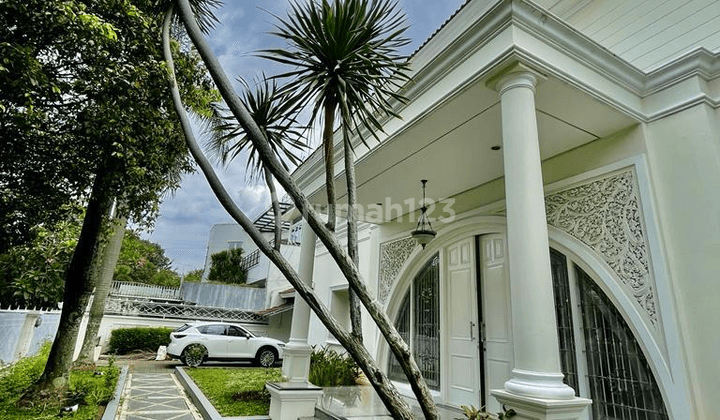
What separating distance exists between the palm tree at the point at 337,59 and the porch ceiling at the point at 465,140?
94cm

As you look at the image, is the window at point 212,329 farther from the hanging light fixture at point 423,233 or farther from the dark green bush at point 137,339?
the hanging light fixture at point 423,233

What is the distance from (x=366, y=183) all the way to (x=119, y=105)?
3090 mm

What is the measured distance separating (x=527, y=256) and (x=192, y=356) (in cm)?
919

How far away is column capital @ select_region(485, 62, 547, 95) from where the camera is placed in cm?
276

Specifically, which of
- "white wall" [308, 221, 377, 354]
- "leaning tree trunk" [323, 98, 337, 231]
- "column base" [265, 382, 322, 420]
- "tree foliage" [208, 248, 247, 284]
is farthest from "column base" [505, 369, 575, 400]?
"tree foliage" [208, 248, 247, 284]

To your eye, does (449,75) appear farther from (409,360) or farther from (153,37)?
(153,37)

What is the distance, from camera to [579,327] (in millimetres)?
4051

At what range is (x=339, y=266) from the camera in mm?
2289

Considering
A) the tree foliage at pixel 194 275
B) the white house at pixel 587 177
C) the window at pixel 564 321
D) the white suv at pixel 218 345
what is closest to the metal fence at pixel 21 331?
the white suv at pixel 218 345

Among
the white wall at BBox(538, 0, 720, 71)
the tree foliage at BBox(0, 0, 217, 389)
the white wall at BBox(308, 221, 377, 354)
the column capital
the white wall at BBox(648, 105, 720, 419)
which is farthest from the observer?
the white wall at BBox(308, 221, 377, 354)

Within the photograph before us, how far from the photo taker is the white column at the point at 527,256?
2.23m

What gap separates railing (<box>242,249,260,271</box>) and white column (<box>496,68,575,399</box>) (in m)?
18.3

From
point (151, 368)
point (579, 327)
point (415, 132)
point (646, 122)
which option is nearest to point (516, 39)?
point (415, 132)

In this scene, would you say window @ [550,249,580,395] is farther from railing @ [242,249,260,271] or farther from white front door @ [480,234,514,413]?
railing @ [242,249,260,271]
